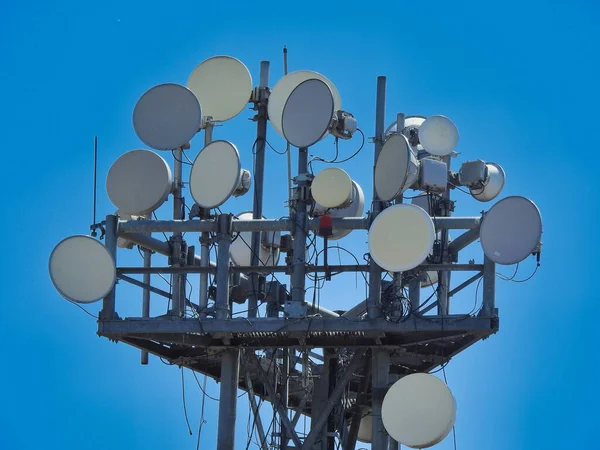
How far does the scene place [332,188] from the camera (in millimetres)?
30219

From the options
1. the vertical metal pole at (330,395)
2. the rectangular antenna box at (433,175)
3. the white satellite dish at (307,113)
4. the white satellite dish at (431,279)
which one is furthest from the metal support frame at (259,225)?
the white satellite dish at (431,279)

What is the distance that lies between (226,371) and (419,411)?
4.75 meters

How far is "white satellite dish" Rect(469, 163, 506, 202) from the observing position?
33438 millimetres

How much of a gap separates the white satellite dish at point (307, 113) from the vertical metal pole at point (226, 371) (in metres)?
2.29

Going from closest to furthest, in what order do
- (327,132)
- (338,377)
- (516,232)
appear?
(516,232)
(327,132)
(338,377)

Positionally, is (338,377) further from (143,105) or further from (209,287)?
(143,105)

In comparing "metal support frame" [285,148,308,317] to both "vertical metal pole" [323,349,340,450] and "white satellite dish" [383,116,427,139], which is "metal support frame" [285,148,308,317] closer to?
"vertical metal pole" [323,349,340,450]

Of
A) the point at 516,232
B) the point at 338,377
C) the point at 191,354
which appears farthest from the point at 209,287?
the point at 516,232

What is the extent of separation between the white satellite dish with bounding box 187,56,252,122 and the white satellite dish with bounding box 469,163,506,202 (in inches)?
227

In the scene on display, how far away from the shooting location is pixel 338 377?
3303 centimetres

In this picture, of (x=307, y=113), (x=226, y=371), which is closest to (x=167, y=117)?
(x=307, y=113)

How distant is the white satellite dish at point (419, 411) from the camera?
94.5 feet

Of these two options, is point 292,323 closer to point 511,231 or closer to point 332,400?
point 332,400

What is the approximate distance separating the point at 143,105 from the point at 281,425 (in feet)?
25.5
